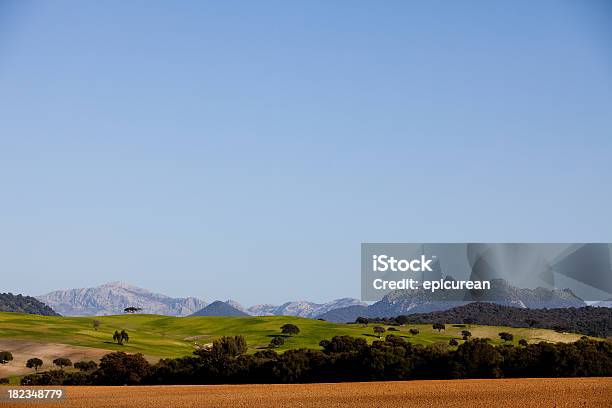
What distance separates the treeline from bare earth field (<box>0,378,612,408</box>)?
5.79m

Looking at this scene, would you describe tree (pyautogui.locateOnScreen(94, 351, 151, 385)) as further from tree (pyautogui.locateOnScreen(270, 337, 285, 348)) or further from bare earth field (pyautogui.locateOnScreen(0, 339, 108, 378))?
tree (pyautogui.locateOnScreen(270, 337, 285, 348))

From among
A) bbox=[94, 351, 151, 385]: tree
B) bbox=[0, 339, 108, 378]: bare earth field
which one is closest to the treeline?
bbox=[94, 351, 151, 385]: tree

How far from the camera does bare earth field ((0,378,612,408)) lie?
68.9m

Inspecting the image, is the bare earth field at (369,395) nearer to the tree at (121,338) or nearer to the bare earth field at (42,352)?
the bare earth field at (42,352)

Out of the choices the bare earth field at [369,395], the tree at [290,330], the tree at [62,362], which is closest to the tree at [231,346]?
the tree at [62,362]

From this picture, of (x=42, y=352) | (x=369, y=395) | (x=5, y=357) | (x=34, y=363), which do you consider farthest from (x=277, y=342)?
(x=369, y=395)

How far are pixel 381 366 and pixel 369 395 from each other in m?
19.4

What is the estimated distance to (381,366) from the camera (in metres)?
95.4

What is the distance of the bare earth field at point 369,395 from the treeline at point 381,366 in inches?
228

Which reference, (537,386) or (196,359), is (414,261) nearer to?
(196,359)

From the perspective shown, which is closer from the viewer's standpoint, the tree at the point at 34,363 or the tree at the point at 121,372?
the tree at the point at 121,372

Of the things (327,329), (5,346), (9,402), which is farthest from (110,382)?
(327,329)

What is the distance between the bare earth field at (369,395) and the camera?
68.9 m

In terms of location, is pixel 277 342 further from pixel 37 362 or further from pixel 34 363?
pixel 34 363
